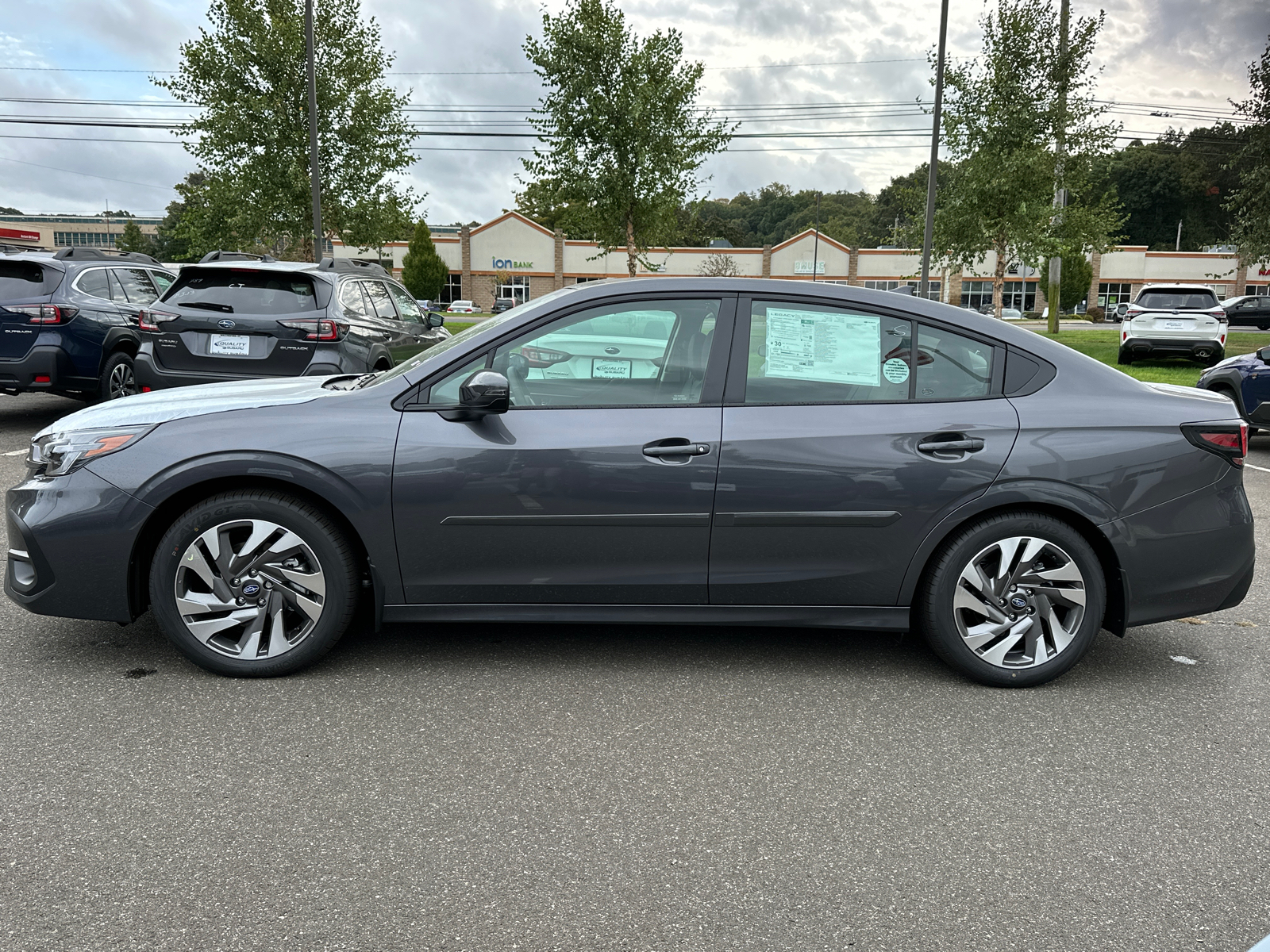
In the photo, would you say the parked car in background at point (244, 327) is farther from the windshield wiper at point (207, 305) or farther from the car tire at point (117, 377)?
the car tire at point (117, 377)

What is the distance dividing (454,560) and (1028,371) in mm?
2356

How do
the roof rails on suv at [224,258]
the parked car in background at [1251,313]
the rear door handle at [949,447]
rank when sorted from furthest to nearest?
1. the parked car in background at [1251,313]
2. the roof rails on suv at [224,258]
3. the rear door handle at [949,447]

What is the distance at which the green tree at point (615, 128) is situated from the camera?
28.5m

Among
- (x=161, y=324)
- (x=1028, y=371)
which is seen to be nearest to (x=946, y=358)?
(x=1028, y=371)

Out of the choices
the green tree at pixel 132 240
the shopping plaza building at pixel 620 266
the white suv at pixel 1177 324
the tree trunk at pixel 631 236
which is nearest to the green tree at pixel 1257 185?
the white suv at pixel 1177 324

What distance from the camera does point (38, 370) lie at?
30.8 feet

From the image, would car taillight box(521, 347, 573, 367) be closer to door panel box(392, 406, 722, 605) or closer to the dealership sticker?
door panel box(392, 406, 722, 605)

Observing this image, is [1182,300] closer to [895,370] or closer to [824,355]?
[895,370]

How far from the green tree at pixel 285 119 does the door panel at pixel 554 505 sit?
977 inches

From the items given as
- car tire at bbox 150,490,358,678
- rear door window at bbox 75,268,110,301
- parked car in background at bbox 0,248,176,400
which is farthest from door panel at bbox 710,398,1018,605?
rear door window at bbox 75,268,110,301

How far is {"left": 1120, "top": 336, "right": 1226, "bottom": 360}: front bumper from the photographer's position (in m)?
18.6

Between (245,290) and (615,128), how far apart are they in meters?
Answer: 22.0

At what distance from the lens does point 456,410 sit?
381 cm

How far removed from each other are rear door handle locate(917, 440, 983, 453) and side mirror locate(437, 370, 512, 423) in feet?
5.18
